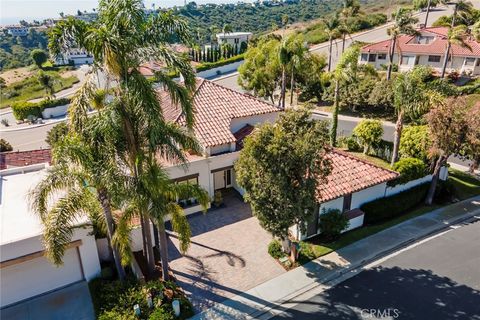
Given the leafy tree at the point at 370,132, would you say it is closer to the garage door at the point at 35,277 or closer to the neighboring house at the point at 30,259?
the neighboring house at the point at 30,259

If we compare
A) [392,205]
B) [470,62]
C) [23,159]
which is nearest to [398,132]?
[392,205]

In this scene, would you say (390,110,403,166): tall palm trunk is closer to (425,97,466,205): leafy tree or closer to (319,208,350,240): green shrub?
(425,97,466,205): leafy tree

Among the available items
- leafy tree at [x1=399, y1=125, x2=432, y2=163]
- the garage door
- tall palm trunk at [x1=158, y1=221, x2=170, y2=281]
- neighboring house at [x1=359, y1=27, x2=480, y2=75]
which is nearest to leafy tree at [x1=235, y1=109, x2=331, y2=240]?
tall palm trunk at [x1=158, y1=221, x2=170, y2=281]

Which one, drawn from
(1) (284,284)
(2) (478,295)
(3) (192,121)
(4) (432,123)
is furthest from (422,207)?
(3) (192,121)

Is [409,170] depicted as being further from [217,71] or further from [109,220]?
[217,71]

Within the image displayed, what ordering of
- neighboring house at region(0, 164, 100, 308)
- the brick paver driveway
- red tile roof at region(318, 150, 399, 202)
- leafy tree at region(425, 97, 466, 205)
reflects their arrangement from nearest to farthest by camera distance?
neighboring house at region(0, 164, 100, 308) < the brick paver driveway < red tile roof at region(318, 150, 399, 202) < leafy tree at region(425, 97, 466, 205)

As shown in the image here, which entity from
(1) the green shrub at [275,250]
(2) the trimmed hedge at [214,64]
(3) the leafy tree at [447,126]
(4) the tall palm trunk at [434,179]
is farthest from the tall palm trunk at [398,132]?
(2) the trimmed hedge at [214,64]
